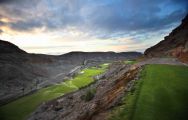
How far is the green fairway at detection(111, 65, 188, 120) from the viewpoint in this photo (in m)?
19.3

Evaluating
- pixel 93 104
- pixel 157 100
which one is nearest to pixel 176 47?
pixel 93 104

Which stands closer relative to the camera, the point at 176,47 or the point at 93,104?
the point at 93,104

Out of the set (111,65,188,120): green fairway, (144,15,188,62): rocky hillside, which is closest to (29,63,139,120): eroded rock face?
(111,65,188,120): green fairway

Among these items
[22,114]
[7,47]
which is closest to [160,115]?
[22,114]

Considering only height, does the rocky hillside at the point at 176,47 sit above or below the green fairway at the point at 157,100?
above

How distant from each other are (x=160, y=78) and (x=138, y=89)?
692cm

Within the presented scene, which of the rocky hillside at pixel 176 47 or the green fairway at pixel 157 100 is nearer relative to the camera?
the green fairway at pixel 157 100

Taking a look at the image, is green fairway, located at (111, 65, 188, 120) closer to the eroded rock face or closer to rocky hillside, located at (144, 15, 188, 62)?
the eroded rock face

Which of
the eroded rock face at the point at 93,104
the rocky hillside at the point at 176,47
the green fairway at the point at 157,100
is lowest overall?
the eroded rock face at the point at 93,104

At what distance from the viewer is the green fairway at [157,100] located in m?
19.3

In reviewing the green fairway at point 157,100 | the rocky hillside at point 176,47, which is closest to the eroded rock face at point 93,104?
the green fairway at point 157,100

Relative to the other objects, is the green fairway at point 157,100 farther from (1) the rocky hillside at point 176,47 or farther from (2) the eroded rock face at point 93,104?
(1) the rocky hillside at point 176,47

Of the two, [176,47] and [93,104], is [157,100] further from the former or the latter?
[176,47]

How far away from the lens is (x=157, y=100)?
2302cm
